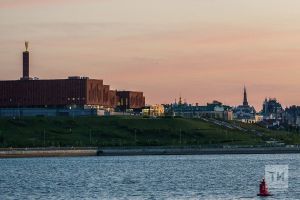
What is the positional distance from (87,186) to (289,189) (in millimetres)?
21319

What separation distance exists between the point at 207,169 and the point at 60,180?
110 feet

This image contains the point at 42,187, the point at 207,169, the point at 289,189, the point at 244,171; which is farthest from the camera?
the point at 207,169

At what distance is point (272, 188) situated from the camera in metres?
104

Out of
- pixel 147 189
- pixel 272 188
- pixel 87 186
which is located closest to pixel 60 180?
pixel 87 186

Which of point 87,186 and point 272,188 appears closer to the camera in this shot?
point 272,188

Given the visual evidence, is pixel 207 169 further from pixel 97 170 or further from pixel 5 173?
pixel 5 173

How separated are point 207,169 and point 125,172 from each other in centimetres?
1398

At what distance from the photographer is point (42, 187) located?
368ft

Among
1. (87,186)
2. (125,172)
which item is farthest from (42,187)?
(125,172)

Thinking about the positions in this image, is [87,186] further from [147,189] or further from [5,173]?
[5,173]

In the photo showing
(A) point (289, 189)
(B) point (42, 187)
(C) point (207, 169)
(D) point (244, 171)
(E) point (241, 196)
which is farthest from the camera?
(C) point (207, 169)

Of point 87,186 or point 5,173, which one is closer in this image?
point 87,186

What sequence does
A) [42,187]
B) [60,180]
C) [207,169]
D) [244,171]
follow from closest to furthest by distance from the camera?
[42,187] < [60,180] < [244,171] < [207,169]

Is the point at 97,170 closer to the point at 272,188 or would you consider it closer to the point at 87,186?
the point at 87,186
